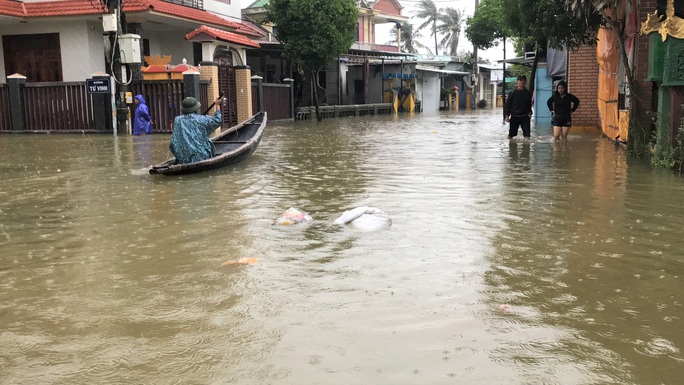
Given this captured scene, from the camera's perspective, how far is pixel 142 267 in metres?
5.08

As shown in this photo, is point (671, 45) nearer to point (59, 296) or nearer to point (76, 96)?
point (59, 296)

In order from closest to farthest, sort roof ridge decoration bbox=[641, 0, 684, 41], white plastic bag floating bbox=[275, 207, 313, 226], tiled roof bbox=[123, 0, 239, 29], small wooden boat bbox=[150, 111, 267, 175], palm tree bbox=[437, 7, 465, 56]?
white plastic bag floating bbox=[275, 207, 313, 226]
roof ridge decoration bbox=[641, 0, 684, 41]
small wooden boat bbox=[150, 111, 267, 175]
tiled roof bbox=[123, 0, 239, 29]
palm tree bbox=[437, 7, 465, 56]

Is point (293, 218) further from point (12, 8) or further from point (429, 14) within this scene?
point (429, 14)

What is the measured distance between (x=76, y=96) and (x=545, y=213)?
1787cm

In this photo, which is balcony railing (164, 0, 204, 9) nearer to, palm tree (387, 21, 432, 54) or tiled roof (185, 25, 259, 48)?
tiled roof (185, 25, 259, 48)

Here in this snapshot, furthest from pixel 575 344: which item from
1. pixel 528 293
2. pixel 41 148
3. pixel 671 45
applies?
pixel 41 148

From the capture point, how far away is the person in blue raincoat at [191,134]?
10422mm

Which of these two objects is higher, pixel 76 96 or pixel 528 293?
pixel 76 96

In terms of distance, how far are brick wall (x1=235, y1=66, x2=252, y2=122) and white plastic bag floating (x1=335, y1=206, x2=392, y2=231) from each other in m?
18.3

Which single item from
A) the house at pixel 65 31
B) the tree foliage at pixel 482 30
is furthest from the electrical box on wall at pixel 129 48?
the tree foliage at pixel 482 30

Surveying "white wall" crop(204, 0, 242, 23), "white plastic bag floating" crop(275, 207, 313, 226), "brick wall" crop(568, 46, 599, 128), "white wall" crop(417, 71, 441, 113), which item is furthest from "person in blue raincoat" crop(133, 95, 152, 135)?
"white wall" crop(417, 71, 441, 113)

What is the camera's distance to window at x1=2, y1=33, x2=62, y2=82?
75.7ft

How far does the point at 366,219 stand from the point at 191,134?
5136 mm

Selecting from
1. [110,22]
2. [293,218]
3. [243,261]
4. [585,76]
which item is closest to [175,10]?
[110,22]
